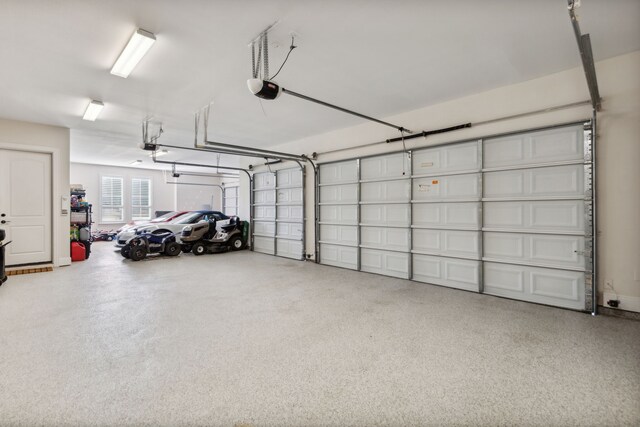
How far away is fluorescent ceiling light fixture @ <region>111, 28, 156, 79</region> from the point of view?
289 cm

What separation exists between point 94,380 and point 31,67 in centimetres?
383

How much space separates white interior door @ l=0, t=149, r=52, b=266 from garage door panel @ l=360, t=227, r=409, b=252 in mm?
6440

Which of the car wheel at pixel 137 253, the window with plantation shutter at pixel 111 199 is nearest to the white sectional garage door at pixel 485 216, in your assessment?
the car wheel at pixel 137 253

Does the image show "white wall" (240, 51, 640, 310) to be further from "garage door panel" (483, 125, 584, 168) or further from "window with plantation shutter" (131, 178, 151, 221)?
"window with plantation shutter" (131, 178, 151, 221)

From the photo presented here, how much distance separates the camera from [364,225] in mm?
5984

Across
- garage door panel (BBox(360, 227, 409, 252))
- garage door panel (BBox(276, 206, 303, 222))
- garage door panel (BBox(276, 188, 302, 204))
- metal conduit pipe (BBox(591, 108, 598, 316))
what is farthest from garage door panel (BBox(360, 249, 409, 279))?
metal conduit pipe (BBox(591, 108, 598, 316))

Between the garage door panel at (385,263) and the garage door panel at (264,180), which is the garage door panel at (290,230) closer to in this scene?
the garage door panel at (264,180)

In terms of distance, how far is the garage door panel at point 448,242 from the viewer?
14.9ft

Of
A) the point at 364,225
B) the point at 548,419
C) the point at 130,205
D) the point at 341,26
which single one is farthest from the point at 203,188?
the point at 548,419

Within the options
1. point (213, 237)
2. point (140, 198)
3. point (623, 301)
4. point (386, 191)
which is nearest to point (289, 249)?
point (213, 237)

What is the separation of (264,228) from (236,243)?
3.32 ft

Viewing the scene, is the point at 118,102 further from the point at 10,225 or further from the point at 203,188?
the point at 203,188

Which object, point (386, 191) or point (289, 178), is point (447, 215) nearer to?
point (386, 191)

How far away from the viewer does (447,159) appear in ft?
15.8
